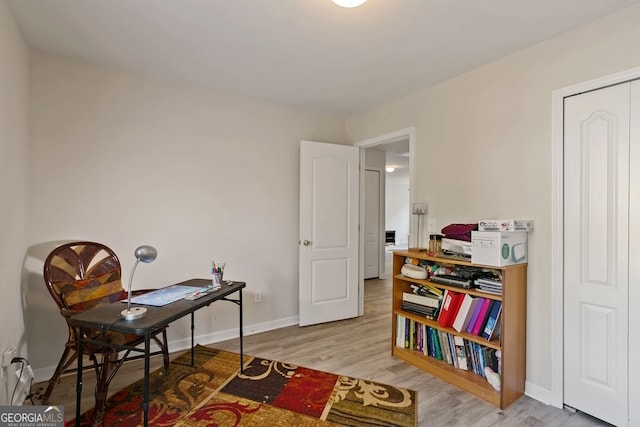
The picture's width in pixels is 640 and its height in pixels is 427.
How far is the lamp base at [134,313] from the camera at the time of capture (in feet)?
5.42

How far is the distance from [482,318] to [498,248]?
0.56 metres

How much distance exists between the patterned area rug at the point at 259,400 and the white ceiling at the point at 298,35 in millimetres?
2439

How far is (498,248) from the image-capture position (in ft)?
6.88

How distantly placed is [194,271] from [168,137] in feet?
4.17

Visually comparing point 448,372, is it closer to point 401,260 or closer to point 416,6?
point 401,260

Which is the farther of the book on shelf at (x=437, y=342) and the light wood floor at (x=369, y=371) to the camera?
the book on shelf at (x=437, y=342)

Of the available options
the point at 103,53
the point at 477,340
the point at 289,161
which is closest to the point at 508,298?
the point at 477,340

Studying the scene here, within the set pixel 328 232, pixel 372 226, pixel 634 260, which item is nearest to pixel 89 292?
pixel 328 232

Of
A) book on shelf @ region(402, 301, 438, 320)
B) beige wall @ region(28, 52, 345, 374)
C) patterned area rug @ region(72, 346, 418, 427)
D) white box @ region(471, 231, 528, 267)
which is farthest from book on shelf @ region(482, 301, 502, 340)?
beige wall @ region(28, 52, 345, 374)

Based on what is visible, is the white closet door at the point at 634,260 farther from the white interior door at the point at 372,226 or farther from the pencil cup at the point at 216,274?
the white interior door at the point at 372,226

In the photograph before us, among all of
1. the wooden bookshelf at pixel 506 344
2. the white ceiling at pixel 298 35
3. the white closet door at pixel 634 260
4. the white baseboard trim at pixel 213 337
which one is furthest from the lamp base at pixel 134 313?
the white closet door at pixel 634 260

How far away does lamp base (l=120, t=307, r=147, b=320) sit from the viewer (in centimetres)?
165

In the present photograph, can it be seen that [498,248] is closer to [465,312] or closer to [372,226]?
[465,312]

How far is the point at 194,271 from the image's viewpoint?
10.0 ft
